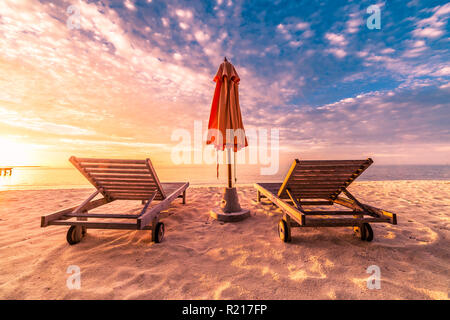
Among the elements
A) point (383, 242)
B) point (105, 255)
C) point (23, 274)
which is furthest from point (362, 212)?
point (23, 274)

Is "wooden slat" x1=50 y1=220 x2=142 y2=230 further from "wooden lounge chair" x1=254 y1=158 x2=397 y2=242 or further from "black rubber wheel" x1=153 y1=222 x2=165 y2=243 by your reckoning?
"wooden lounge chair" x1=254 y1=158 x2=397 y2=242

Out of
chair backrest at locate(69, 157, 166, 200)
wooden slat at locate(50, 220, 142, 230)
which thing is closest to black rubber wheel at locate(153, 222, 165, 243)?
wooden slat at locate(50, 220, 142, 230)

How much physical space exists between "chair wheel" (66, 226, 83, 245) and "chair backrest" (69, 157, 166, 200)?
3.19 feet

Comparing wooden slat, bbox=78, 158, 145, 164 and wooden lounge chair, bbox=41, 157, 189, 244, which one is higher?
wooden slat, bbox=78, 158, 145, 164

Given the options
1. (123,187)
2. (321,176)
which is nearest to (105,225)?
(123,187)

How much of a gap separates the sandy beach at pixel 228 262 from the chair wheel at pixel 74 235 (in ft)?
0.40

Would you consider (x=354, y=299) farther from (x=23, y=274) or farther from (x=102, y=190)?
(x=102, y=190)

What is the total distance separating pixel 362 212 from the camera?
3.14 m

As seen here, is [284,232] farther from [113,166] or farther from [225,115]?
[113,166]

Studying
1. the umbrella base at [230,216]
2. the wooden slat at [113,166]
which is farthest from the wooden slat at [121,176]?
the umbrella base at [230,216]

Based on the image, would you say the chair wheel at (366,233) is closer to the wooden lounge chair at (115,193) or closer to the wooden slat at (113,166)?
the wooden lounge chair at (115,193)

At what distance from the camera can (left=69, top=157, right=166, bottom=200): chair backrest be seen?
3274 millimetres

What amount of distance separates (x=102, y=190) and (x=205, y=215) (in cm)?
248
